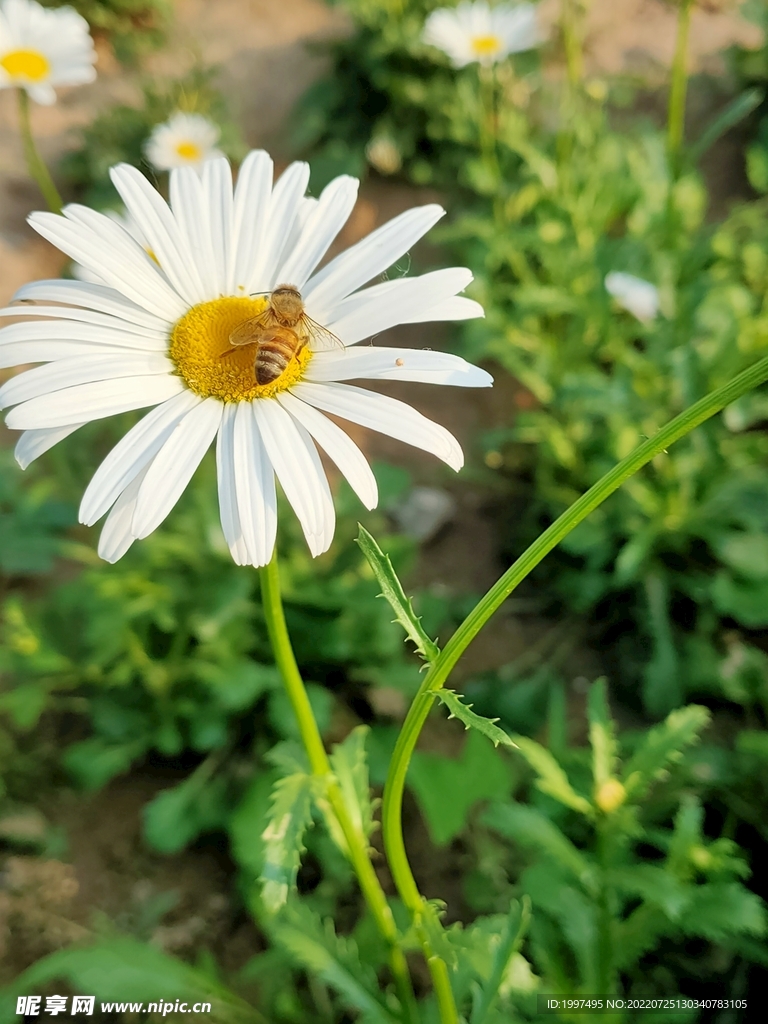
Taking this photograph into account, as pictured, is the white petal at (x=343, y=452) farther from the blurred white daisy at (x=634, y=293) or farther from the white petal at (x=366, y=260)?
the blurred white daisy at (x=634, y=293)

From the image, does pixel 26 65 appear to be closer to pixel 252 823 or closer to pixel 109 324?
pixel 109 324

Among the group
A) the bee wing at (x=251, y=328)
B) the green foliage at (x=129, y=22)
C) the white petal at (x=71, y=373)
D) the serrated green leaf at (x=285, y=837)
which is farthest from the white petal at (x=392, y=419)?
the green foliage at (x=129, y=22)

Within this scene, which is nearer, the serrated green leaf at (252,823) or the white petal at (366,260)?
the white petal at (366,260)

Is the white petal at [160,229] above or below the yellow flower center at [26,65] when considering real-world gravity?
below

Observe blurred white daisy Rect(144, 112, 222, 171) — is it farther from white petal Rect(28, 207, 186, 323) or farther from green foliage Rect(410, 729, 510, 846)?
green foliage Rect(410, 729, 510, 846)

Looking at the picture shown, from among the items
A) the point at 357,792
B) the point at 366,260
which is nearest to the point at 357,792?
the point at 357,792

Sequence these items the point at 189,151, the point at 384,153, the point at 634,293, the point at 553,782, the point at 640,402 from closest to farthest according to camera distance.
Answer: the point at 553,782, the point at 640,402, the point at 634,293, the point at 189,151, the point at 384,153
